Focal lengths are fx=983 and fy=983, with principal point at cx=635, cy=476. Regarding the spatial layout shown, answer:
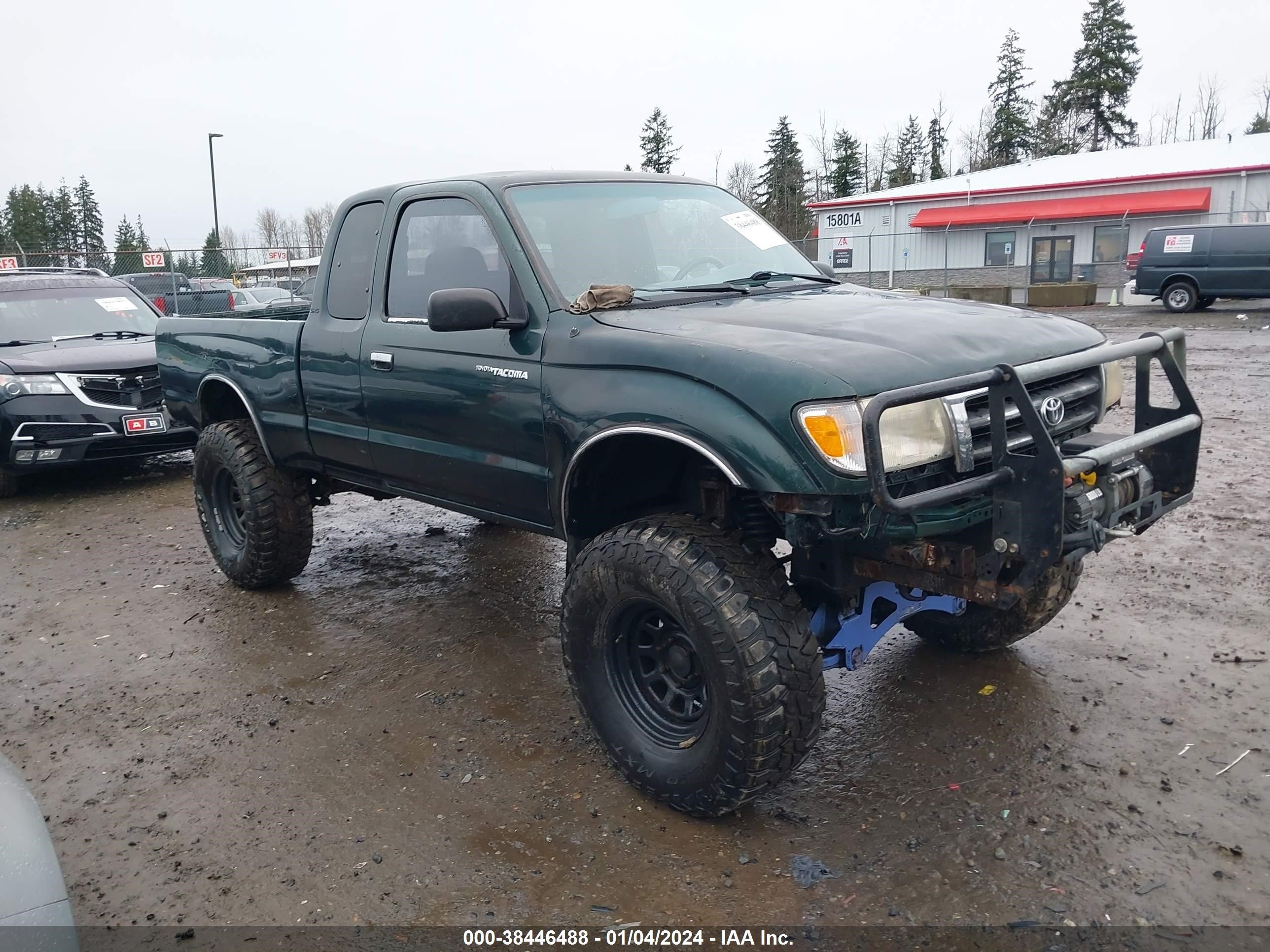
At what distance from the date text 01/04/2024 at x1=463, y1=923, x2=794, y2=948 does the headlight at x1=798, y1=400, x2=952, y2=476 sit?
1278 millimetres

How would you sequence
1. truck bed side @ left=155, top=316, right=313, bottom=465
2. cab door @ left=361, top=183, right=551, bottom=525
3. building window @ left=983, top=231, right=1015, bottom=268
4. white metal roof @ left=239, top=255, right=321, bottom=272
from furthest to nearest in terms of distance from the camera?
1. building window @ left=983, top=231, right=1015, bottom=268
2. white metal roof @ left=239, top=255, right=321, bottom=272
3. truck bed side @ left=155, top=316, right=313, bottom=465
4. cab door @ left=361, top=183, right=551, bottom=525

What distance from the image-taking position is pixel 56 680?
176 inches

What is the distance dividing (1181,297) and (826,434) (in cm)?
2256

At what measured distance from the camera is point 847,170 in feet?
183

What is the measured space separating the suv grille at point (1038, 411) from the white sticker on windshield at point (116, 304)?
8731 mm

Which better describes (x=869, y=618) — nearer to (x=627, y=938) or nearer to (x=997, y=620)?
(x=997, y=620)

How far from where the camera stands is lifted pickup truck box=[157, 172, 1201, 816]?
2.76 meters

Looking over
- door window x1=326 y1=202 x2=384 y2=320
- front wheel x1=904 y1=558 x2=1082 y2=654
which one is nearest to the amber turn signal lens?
front wheel x1=904 y1=558 x2=1082 y2=654

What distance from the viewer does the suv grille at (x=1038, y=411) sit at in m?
2.82

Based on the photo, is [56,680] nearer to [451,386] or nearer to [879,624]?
[451,386]

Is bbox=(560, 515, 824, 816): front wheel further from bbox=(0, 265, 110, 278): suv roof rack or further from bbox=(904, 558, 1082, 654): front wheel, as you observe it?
bbox=(0, 265, 110, 278): suv roof rack

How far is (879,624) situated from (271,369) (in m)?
3.23

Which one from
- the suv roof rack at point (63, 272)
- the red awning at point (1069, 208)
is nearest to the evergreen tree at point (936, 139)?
the red awning at point (1069, 208)

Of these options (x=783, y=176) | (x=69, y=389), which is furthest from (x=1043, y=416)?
(x=783, y=176)
